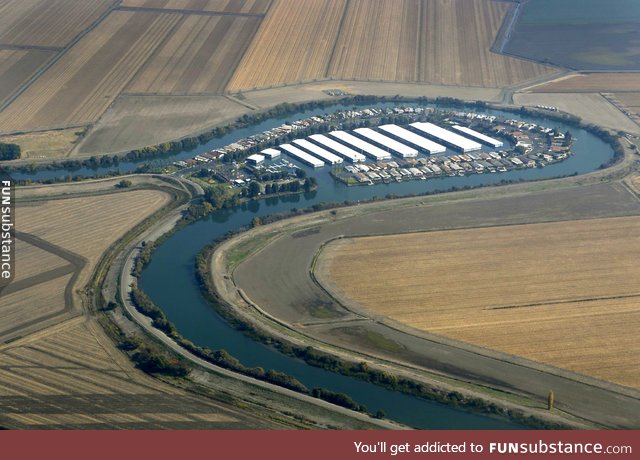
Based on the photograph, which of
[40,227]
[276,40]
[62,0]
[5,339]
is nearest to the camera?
[5,339]

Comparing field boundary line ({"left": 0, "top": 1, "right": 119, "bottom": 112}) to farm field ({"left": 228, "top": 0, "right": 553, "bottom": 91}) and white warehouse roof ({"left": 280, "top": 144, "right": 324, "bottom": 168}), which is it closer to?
farm field ({"left": 228, "top": 0, "right": 553, "bottom": 91})

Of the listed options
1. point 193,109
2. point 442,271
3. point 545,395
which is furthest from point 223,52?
point 545,395

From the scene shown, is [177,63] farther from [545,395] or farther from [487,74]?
[545,395]

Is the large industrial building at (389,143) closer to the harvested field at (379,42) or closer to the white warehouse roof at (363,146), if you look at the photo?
the white warehouse roof at (363,146)

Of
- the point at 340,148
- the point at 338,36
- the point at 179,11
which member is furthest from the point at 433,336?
the point at 179,11

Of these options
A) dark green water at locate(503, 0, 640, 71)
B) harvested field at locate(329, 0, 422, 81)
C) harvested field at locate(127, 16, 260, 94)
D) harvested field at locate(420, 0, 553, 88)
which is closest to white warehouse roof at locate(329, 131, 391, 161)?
harvested field at locate(127, 16, 260, 94)

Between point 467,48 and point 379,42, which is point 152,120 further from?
point 467,48

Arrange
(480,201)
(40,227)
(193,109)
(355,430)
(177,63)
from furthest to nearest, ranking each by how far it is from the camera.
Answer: (177,63) → (193,109) → (480,201) → (40,227) → (355,430)

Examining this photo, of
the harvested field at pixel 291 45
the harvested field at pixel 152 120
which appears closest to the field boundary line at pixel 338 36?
the harvested field at pixel 291 45
